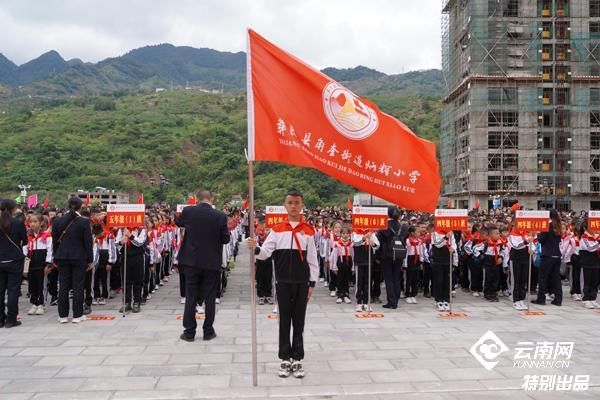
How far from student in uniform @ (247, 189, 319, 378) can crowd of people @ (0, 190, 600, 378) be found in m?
1.76

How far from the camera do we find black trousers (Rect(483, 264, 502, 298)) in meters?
10.9

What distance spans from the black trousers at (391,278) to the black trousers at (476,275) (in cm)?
251

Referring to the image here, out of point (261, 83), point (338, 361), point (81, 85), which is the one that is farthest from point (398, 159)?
point (81, 85)

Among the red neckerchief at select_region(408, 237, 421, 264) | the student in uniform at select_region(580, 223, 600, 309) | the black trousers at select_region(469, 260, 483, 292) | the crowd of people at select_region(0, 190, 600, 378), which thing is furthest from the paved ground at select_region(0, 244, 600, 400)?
the black trousers at select_region(469, 260, 483, 292)

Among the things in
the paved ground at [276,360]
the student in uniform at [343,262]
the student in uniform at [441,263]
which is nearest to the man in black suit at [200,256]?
the paved ground at [276,360]

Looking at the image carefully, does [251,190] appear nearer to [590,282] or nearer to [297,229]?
[297,229]

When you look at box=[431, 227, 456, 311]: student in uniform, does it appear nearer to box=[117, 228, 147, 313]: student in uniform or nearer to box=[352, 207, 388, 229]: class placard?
box=[352, 207, 388, 229]: class placard

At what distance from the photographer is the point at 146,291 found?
421 inches

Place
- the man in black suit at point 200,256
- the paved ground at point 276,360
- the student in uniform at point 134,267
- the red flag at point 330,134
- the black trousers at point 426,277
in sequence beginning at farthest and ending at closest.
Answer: the black trousers at point 426,277 → the student in uniform at point 134,267 → the man in black suit at point 200,256 → the red flag at point 330,134 → the paved ground at point 276,360

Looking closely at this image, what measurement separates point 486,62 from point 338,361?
4651cm

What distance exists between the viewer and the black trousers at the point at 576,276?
11.4 meters

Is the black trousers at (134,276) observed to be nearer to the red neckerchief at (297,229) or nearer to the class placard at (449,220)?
the red neckerchief at (297,229)

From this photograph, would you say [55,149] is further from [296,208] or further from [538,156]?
[296,208]

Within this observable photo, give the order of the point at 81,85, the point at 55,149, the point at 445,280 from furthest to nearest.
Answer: the point at 81,85
the point at 55,149
the point at 445,280
